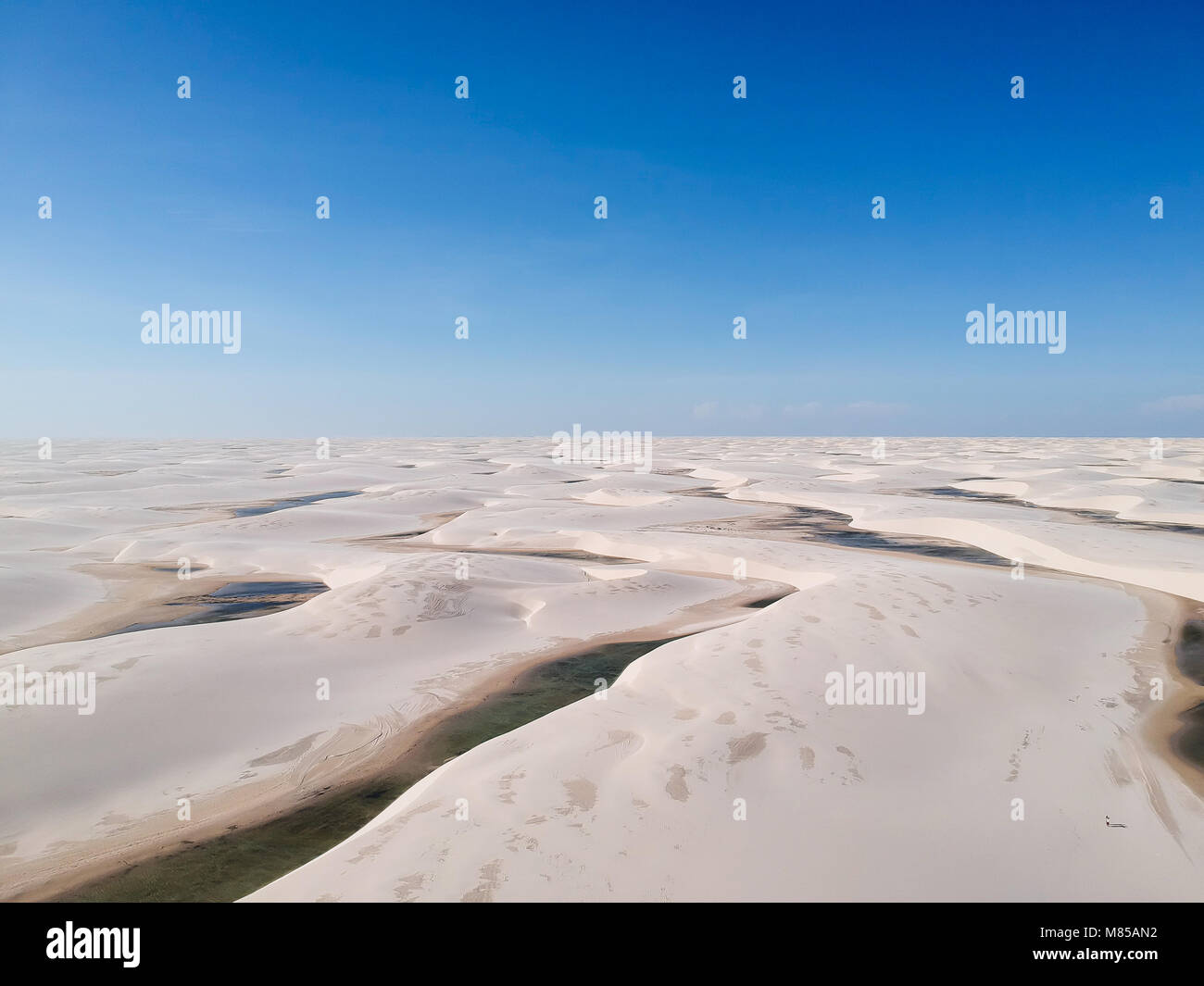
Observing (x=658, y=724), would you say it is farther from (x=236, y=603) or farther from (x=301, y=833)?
(x=236, y=603)

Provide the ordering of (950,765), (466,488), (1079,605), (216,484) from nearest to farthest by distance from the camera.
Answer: (950,765), (1079,605), (466,488), (216,484)

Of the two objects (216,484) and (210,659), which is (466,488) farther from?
(210,659)

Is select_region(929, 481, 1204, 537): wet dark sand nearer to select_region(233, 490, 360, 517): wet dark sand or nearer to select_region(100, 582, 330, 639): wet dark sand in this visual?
select_region(100, 582, 330, 639): wet dark sand

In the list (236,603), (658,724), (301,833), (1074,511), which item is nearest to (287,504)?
(236,603)

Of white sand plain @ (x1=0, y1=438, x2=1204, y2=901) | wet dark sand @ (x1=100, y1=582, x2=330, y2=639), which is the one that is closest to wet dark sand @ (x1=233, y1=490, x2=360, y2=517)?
white sand plain @ (x1=0, y1=438, x2=1204, y2=901)

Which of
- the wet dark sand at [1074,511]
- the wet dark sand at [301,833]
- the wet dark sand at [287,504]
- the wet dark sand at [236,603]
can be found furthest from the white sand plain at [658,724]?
the wet dark sand at [287,504]

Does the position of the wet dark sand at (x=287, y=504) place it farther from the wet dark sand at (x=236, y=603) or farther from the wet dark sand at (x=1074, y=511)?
the wet dark sand at (x=1074, y=511)
